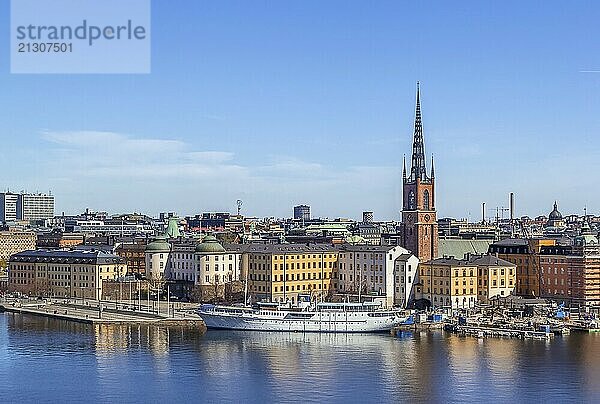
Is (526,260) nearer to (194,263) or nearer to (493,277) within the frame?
(493,277)

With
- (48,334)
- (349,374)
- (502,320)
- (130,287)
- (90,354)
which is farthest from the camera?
(130,287)

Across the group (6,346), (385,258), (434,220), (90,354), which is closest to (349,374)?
(90,354)

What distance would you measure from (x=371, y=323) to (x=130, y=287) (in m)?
12.3

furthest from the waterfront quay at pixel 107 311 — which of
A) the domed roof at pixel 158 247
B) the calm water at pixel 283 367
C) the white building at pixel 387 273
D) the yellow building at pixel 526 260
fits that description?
the yellow building at pixel 526 260

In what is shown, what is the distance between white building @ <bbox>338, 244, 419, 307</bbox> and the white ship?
17.2 ft

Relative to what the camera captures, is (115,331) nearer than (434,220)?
Yes

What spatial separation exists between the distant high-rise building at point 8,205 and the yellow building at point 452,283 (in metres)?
79.6

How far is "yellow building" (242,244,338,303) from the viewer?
4206 centimetres

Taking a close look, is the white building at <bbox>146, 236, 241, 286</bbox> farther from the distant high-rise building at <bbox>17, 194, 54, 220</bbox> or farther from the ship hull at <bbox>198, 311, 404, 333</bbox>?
the distant high-rise building at <bbox>17, 194, 54, 220</bbox>

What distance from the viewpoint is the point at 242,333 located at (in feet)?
112

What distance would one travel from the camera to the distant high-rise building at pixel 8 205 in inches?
4476

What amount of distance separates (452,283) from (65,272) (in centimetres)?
1549

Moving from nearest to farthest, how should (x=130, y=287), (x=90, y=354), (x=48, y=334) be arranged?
(x=90, y=354)
(x=48, y=334)
(x=130, y=287)

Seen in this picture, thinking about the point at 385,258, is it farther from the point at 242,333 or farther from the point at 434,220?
the point at 242,333
